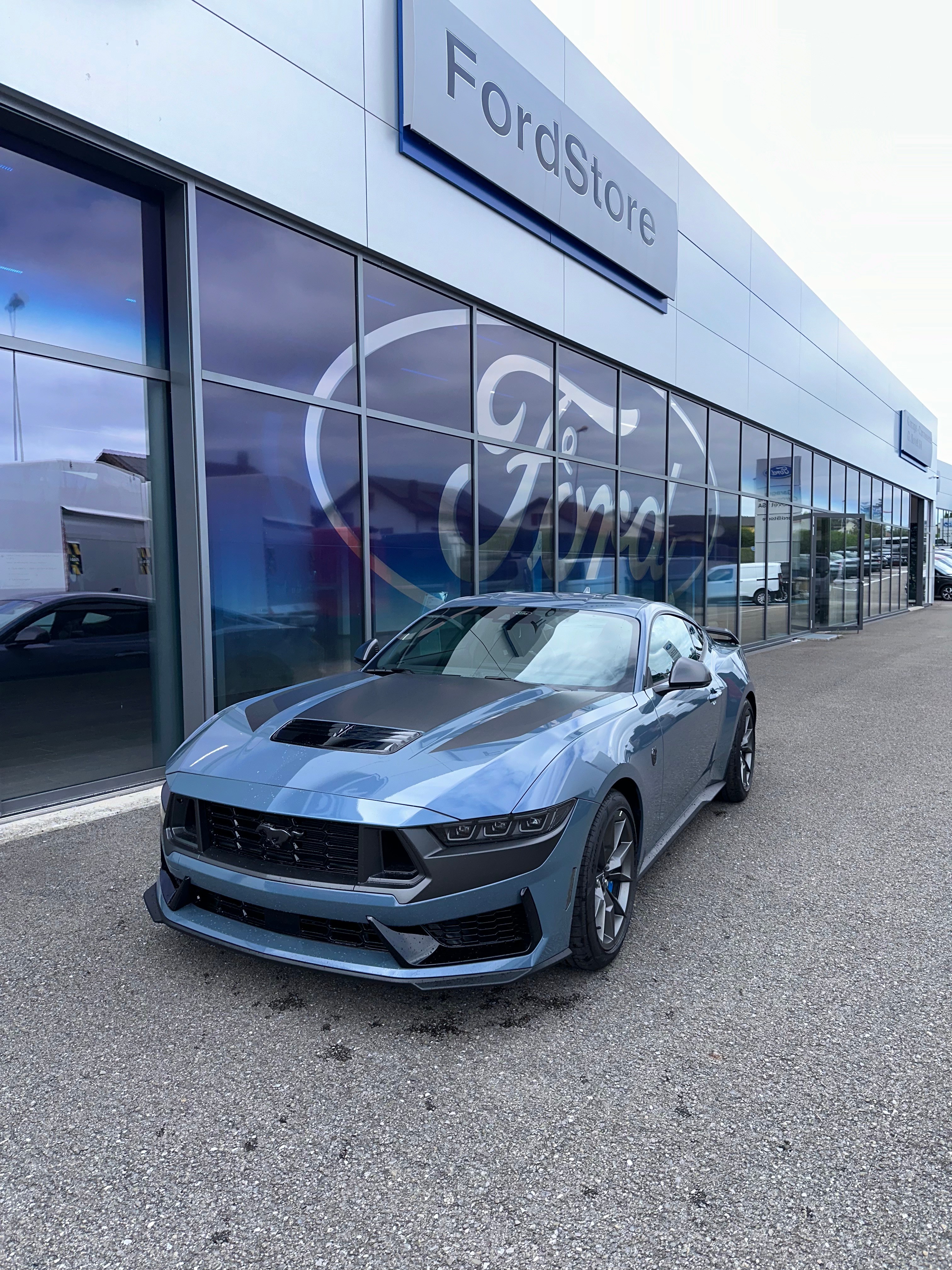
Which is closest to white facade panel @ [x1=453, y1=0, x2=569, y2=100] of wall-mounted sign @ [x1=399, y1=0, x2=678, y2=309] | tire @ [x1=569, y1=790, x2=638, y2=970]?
wall-mounted sign @ [x1=399, y1=0, x2=678, y2=309]

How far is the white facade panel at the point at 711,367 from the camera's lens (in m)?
12.9

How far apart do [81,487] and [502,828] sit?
4.48 metres

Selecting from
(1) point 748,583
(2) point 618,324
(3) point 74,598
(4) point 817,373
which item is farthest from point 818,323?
(3) point 74,598

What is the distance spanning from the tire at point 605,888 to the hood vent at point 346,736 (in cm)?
78

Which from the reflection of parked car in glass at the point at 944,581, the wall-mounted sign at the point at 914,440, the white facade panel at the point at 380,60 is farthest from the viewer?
the reflection of parked car in glass at the point at 944,581

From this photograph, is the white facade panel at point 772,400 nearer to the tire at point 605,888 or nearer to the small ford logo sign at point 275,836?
the tire at point 605,888

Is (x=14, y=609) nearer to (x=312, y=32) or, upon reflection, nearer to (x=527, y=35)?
(x=312, y=32)

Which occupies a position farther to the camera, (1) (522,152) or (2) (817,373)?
(2) (817,373)

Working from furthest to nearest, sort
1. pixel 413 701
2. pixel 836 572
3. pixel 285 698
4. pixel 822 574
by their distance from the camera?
1. pixel 836 572
2. pixel 822 574
3. pixel 285 698
4. pixel 413 701

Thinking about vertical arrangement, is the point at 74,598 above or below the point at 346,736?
above

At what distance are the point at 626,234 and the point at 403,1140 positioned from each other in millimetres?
11233

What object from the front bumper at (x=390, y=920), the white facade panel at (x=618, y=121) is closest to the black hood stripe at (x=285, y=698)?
the front bumper at (x=390, y=920)

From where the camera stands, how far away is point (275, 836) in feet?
8.99

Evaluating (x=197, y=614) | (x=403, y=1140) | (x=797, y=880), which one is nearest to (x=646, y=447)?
(x=197, y=614)
